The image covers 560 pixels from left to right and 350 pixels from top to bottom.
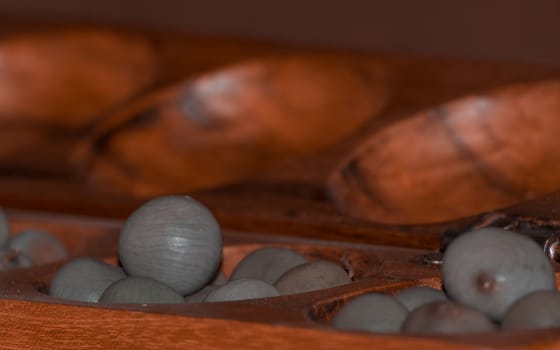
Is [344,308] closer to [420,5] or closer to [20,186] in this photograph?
[20,186]

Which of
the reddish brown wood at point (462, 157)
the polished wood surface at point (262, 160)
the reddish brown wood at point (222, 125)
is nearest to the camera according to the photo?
the polished wood surface at point (262, 160)

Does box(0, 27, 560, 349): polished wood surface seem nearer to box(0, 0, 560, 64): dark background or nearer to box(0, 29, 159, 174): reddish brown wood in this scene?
box(0, 29, 159, 174): reddish brown wood

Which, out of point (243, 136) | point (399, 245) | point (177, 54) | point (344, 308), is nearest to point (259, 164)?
point (243, 136)

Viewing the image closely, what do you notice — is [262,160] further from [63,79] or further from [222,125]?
[63,79]

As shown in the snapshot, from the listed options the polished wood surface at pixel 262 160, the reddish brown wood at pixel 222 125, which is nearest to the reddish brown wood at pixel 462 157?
the polished wood surface at pixel 262 160

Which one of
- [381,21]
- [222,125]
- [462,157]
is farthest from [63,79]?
[462,157]

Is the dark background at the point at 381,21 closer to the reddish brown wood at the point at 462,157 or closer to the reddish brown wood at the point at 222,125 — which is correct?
the reddish brown wood at the point at 222,125
